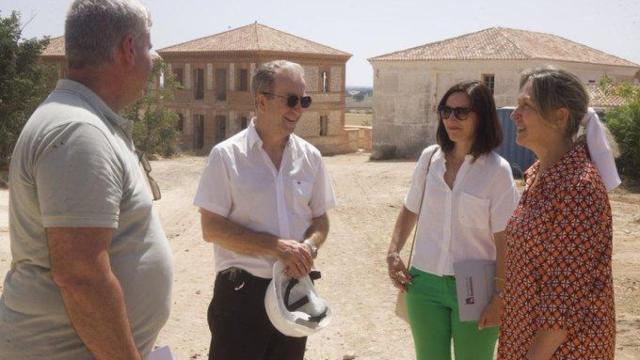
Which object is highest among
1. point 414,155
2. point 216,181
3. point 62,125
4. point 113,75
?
point 113,75

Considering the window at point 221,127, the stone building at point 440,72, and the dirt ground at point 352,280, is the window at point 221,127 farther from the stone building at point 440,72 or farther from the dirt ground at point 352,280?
the dirt ground at point 352,280

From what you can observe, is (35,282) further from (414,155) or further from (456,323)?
(414,155)

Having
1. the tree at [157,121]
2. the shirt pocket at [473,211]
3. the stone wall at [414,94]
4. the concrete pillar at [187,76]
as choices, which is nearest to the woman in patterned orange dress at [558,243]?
the shirt pocket at [473,211]

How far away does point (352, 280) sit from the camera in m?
7.99

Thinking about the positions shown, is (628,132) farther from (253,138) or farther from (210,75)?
(210,75)

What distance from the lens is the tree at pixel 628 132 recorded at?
779 inches

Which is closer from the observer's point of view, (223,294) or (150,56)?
(150,56)

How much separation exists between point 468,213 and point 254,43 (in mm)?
33860

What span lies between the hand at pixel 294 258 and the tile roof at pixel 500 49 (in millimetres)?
29344

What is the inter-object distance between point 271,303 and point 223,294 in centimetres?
35

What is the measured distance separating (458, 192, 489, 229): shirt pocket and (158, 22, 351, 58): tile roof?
32.5 m

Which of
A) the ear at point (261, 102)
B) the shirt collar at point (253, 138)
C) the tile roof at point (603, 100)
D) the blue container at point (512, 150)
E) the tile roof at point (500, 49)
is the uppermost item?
the tile roof at point (500, 49)

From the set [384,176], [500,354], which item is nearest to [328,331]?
[500,354]

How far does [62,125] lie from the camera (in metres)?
1.77
